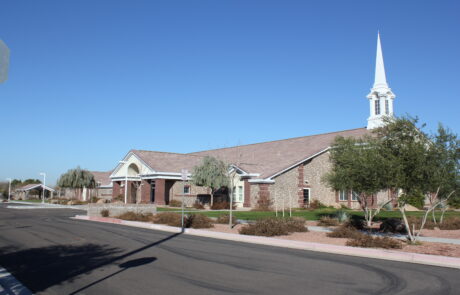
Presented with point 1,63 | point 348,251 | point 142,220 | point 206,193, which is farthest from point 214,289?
point 206,193

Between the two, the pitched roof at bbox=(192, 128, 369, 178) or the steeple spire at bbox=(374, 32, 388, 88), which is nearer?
the pitched roof at bbox=(192, 128, 369, 178)

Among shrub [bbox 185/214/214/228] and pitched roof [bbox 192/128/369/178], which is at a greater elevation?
pitched roof [bbox 192/128/369/178]

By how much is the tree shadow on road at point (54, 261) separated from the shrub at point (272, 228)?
449 centimetres

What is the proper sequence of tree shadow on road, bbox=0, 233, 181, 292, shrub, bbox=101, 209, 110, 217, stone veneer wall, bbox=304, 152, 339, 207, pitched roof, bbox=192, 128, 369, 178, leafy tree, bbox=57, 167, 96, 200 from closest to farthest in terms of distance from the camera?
1. tree shadow on road, bbox=0, 233, 181, 292
2. shrub, bbox=101, 209, 110, 217
3. pitched roof, bbox=192, 128, 369, 178
4. stone veneer wall, bbox=304, 152, 339, 207
5. leafy tree, bbox=57, 167, 96, 200

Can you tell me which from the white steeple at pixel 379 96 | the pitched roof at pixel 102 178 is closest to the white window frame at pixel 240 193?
the white steeple at pixel 379 96

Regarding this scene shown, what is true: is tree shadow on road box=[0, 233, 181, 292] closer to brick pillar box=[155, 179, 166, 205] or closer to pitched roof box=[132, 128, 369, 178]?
pitched roof box=[132, 128, 369, 178]

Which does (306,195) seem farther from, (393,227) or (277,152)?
(393,227)

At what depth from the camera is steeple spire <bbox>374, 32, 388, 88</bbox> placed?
38.8 meters

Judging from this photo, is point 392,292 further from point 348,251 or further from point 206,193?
point 206,193

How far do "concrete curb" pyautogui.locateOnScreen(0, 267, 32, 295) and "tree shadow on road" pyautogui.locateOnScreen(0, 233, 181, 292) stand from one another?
0.15 meters

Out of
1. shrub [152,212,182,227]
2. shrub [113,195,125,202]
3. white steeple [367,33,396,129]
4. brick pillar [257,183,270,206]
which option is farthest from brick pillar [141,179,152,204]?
white steeple [367,33,396,129]

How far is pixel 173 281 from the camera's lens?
26.0 feet

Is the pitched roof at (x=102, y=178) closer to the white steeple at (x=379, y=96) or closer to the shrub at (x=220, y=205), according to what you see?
the shrub at (x=220, y=205)

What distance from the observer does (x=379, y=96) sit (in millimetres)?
38812
